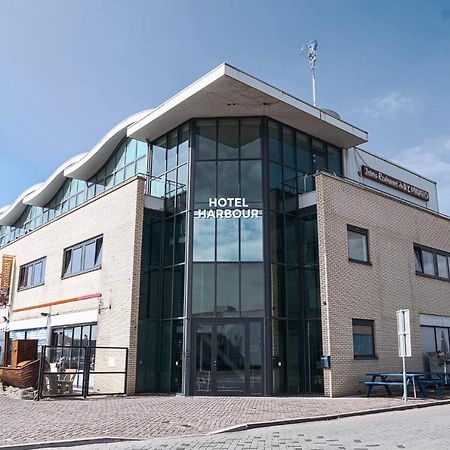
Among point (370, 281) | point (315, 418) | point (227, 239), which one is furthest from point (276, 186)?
point (315, 418)

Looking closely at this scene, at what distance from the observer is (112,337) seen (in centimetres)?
1883

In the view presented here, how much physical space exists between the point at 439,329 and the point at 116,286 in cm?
1317

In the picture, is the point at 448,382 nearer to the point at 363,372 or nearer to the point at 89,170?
the point at 363,372

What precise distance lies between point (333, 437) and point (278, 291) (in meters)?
8.97

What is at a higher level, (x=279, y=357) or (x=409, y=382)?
(x=279, y=357)

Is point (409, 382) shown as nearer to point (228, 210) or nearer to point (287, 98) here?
point (228, 210)

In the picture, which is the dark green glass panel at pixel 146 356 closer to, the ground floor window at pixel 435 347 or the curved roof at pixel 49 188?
the ground floor window at pixel 435 347

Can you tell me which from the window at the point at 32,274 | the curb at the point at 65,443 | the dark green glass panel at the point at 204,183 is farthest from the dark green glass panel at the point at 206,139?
the curb at the point at 65,443

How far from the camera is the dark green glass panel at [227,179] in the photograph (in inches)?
755

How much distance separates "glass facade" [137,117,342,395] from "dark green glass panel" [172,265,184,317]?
0.04 metres

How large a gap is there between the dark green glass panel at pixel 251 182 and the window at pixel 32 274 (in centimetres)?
1171

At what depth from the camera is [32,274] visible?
88.7 ft

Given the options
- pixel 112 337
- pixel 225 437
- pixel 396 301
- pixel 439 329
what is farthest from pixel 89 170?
pixel 225 437

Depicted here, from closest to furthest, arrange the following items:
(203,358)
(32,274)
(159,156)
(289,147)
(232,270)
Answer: (203,358), (232,270), (289,147), (159,156), (32,274)
